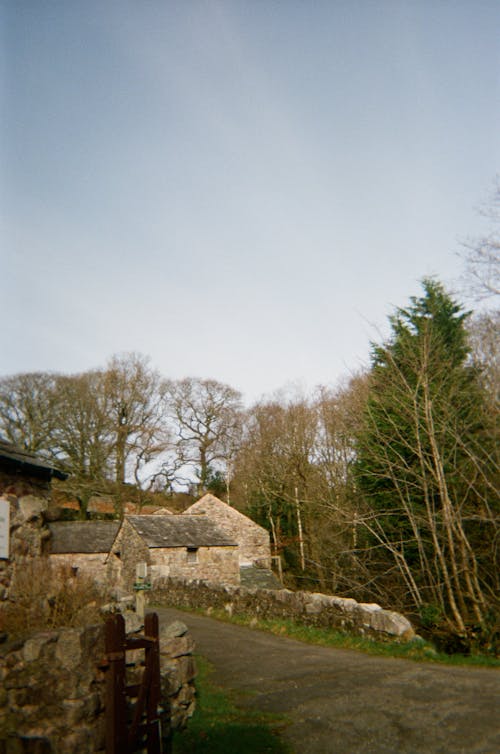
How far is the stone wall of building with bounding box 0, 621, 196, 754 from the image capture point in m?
4.84

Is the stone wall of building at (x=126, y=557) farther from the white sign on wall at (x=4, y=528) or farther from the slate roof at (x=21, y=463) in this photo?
the white sign on wall at (x=4, y=528)

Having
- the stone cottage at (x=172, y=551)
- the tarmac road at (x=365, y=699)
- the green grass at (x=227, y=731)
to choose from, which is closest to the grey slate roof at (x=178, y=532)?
the stone cottage at (x=172, y=551)

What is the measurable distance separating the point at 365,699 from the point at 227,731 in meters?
1.95

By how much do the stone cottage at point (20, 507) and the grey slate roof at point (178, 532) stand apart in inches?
569

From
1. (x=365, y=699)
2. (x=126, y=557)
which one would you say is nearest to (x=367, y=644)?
(x=365, y=699)

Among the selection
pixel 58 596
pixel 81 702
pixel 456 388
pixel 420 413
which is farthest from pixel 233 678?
pixel 456 388

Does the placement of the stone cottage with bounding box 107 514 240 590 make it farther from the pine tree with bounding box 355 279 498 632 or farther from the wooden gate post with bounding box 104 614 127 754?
the wooden gate post with bounding box 104 614 127 754

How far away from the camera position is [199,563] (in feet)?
73.5

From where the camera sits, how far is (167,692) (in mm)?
6355

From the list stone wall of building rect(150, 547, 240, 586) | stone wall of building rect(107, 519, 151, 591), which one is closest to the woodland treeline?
stone wall of building rect(150, 547, 240, 586)

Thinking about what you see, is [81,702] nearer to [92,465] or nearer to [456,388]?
[456,388]

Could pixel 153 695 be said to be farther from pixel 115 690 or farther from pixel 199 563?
pixel 199 563

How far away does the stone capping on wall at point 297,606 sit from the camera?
10.6 meters

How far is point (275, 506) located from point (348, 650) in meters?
23.1
